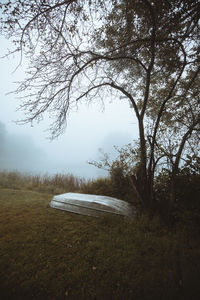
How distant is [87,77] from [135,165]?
2.45 meters

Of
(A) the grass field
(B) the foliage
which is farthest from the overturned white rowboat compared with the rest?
(B) the foliage

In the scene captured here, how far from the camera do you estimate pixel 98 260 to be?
5.01 ft

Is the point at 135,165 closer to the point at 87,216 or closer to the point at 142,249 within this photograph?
the point at 87,216

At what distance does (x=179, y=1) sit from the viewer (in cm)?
217

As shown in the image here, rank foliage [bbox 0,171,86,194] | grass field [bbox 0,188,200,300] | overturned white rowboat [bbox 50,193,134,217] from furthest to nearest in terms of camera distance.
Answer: foliage [bbox 0,171,86,194]
overturned white rowboat [bbox 50,193,134,217]
grass field [bbox 0,188,200,300]

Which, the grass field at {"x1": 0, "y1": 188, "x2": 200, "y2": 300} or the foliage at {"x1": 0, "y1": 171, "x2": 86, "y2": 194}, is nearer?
the grass field at {"x1": 0, "y1": 188, "x2": 200, "y2": 300}

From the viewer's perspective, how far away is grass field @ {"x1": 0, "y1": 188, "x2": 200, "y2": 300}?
1185 mm

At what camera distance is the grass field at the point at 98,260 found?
1185 mm

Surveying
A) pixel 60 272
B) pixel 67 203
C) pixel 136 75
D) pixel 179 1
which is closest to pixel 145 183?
pixel 67 203

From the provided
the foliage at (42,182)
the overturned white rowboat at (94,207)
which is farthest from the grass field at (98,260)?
the foliage at (42,182)

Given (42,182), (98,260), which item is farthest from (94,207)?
(42,182)

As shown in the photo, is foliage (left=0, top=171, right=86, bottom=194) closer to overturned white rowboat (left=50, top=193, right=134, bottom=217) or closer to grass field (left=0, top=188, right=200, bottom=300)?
overturned white rowboat (left=50, top=193, right=134, bottom=217)

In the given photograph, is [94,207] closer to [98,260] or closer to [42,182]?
[98,260]

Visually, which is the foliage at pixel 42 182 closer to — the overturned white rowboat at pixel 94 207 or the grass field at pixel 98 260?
the overturned white rowboat at pixel 94 207
